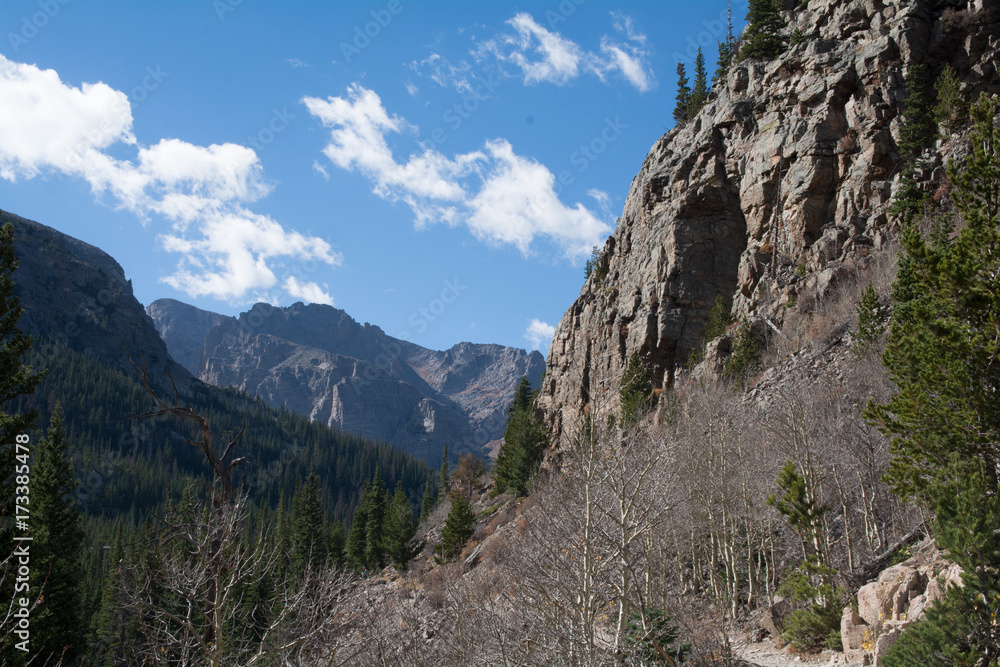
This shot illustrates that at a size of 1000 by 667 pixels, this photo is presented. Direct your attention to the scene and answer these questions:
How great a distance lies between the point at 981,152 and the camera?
40.8 feet

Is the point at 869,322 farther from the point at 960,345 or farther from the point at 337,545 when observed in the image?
the point at 337,545

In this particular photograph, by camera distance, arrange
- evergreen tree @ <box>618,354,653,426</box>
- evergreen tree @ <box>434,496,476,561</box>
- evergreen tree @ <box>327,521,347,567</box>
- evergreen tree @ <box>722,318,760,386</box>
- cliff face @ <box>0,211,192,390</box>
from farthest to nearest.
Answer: cliff face @ <box>0,211,192,390</box>, evergreen tree @ <box>327,521,347,567</box>, evergreen tree @ <box>434,496,476,561</box>, evergreen tree @ <box>618,354,653,426</box>, evergreen tree @ <box>722,318,760,386</box>

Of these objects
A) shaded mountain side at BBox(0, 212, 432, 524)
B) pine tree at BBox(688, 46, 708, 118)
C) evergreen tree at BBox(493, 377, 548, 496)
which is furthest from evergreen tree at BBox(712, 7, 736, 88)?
shaded mountain side at BBox(0, 212, 432, 524)

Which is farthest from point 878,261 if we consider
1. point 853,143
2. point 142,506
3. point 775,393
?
point 142,506

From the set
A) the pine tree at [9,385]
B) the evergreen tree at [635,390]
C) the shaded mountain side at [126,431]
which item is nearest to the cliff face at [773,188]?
the evergreen tree at [635,390]

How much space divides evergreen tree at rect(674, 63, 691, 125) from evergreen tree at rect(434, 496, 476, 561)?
48711mm

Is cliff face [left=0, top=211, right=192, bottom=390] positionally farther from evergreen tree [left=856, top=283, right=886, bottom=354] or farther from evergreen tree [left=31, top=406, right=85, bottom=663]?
evergreen tree [left=856, top=283, right=886, bottom=354]

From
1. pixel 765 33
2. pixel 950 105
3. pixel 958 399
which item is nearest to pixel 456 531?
pixel 958 399

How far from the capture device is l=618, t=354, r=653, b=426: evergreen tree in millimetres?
45281

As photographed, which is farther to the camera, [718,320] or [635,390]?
[718,320]

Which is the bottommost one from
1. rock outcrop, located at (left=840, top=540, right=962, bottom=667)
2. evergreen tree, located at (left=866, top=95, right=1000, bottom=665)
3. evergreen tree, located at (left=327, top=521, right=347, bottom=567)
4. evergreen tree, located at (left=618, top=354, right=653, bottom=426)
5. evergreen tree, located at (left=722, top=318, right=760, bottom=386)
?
evergreen tree, located at (left=327, top=521, right=347, bottom=567)

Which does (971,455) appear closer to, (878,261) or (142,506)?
(878,261)

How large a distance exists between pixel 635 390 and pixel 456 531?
18.5 meters

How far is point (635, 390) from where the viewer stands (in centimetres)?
4841
